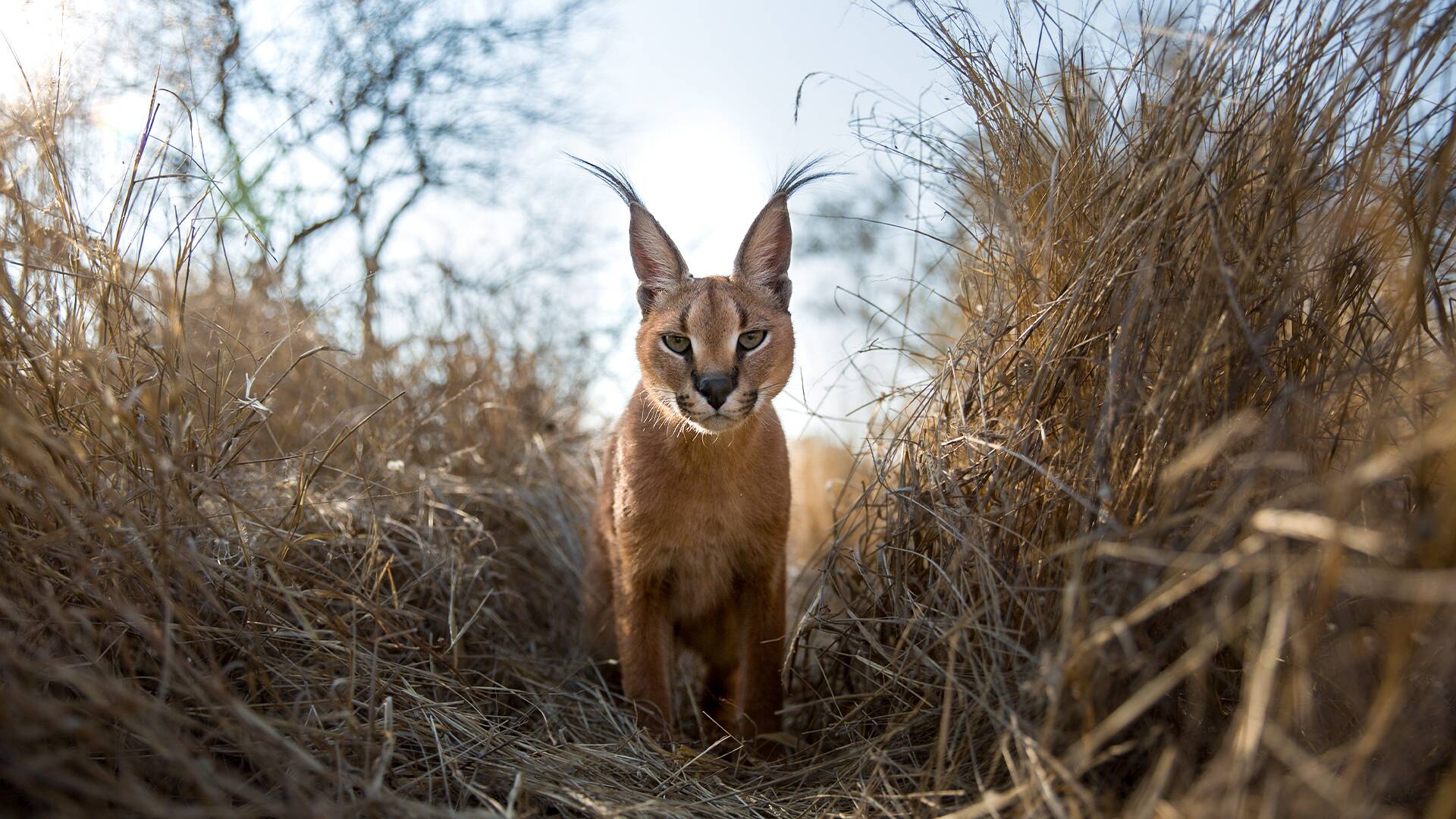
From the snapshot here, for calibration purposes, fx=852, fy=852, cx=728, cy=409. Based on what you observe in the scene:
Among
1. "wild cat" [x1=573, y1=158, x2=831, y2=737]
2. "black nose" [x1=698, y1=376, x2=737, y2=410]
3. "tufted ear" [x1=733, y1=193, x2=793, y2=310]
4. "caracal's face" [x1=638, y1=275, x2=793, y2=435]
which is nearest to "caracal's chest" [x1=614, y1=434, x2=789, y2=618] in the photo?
"wild cat" [x1=573, y1=158, x2=831, y2=737]

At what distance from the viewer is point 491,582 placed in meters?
3.97

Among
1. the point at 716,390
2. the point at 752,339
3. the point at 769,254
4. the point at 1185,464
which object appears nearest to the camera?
the point at 1185,464

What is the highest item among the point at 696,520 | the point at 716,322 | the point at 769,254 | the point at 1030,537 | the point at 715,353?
the point at 769,254

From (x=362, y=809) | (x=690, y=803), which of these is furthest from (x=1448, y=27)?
(x=362, y=809)

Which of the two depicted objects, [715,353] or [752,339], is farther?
[752,339]

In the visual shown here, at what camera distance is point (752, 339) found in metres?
3.29

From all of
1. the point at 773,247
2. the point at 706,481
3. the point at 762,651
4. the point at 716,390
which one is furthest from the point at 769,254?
the point at 762,651

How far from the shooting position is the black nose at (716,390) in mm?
2988

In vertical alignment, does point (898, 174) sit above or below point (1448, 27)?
above

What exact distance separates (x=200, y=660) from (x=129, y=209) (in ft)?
4.73

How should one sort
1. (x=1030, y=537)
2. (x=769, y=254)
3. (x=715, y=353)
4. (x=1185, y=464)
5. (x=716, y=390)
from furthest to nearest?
(x=769, y=254) < (x=715, y=353) < (x=716, y=390) < (x=1030, y=537) < (x=1185, y=464)

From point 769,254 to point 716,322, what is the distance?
493 mm

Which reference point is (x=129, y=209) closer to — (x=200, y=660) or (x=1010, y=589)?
(x=200, y=660)

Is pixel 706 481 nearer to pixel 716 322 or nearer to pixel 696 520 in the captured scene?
pixel 696 520
